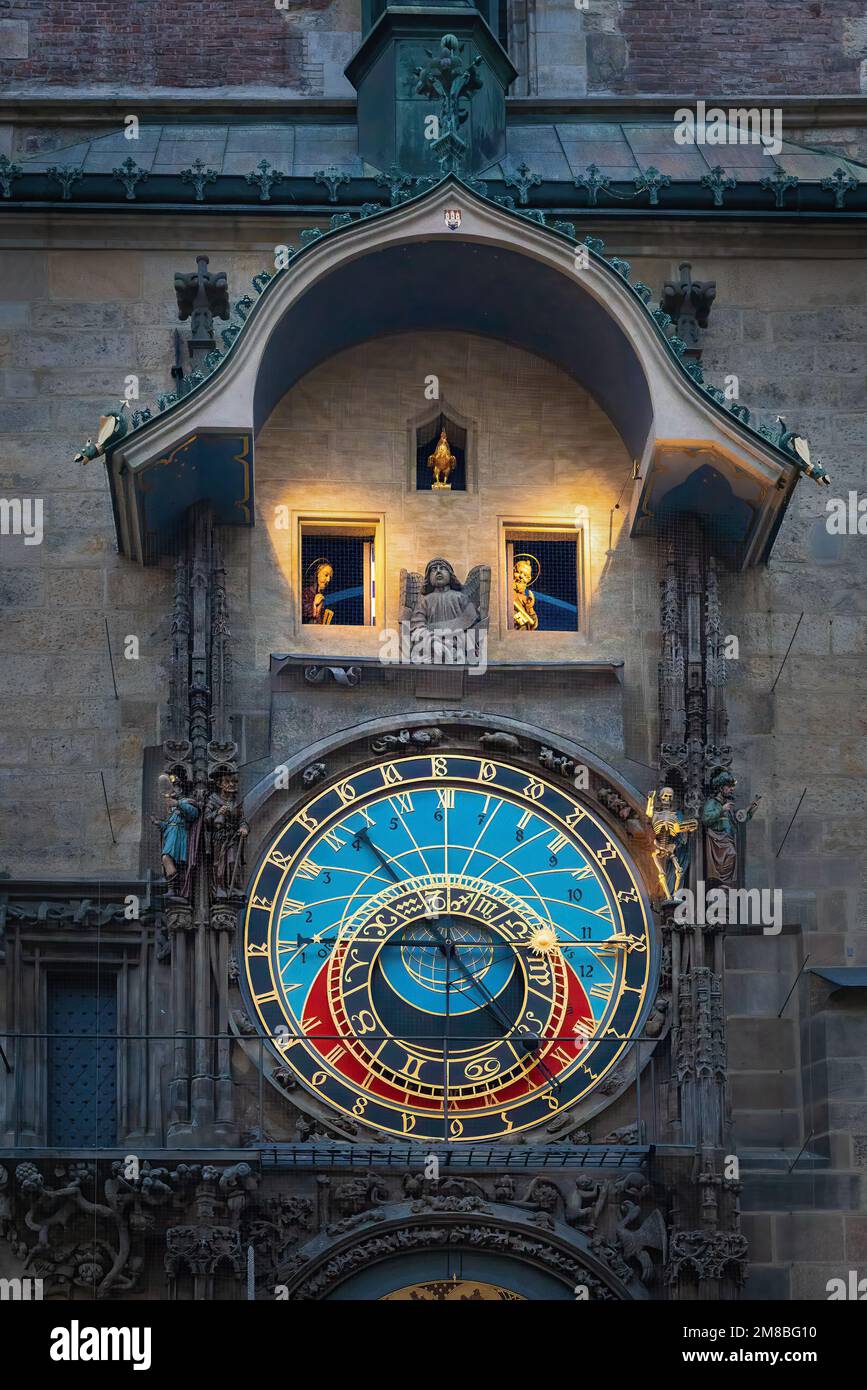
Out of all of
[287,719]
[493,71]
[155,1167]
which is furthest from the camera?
[493,71]

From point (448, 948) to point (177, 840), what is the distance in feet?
4.37

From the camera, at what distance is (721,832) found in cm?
1820

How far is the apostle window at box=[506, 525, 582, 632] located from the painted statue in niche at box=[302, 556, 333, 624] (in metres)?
0.87

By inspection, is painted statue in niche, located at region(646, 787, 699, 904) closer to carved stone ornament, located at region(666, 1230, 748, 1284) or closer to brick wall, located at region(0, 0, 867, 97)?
carved stone ornament, located at region(666, 1230, 748, 1284)

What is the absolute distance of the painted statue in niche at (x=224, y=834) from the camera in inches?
707

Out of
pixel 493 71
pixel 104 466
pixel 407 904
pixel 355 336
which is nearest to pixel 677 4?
pixel 493 71

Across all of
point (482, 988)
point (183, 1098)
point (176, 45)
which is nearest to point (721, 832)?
point (482, 988)

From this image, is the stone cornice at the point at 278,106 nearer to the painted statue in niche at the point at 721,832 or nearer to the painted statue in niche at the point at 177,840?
the painted statue in niche at the point at 721,832

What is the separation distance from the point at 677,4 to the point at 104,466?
4.33m

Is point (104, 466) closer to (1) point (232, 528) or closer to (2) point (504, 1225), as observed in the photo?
(1) point (232, 528)

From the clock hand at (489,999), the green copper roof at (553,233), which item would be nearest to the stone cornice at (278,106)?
the green copper roof at (553,233)

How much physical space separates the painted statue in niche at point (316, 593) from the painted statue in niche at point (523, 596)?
2.91 ft

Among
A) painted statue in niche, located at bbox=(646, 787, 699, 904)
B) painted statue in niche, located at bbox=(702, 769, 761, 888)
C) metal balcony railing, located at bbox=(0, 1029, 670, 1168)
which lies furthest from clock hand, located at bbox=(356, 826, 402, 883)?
painted statue in niche, located at bbox=(702, 769, 761, 888)

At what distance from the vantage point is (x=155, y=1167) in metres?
17.1
